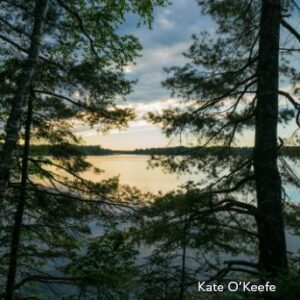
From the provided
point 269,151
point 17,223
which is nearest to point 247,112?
point 269,151

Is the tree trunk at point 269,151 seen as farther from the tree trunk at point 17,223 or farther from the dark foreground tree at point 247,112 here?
the tree trunk at point 17,223

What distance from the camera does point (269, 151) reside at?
6945 mm

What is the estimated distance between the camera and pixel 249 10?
315 inches

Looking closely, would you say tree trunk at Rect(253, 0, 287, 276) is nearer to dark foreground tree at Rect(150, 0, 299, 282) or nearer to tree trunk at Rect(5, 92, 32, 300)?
dark foreground tree at Rect(150, 0, 299, 282)

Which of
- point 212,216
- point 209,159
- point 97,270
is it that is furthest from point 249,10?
point 97,270

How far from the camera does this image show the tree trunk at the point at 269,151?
6.86 metres

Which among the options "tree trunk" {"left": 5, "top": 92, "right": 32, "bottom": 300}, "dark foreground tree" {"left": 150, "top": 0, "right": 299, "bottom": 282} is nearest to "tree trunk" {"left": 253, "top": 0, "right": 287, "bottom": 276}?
"dark foreground tree" {"left": 150, "top": 0, "right": 299, "bottom": 282}

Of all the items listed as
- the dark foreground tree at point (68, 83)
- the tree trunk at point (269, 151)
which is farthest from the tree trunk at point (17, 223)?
the tree trunk at point (269, 151)

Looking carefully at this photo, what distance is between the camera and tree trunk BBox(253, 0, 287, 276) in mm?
6859

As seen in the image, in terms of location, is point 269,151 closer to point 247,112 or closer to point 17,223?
point 247,112

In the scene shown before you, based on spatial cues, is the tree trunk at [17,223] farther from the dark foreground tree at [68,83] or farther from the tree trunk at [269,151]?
the tree trunk at [269,151]

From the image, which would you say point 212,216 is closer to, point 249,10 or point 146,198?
point 146,198

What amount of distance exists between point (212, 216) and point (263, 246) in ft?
3.82

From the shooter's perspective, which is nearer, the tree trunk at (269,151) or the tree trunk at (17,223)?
the tree trunk at (269,151)
